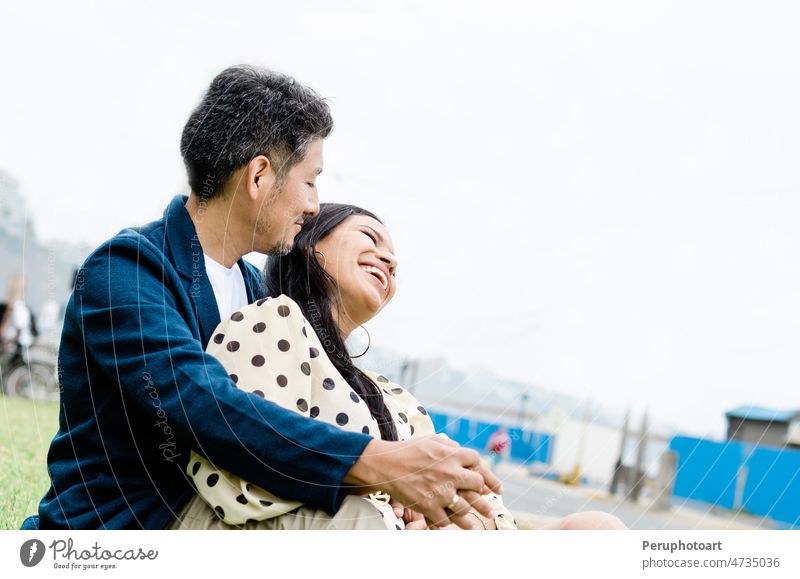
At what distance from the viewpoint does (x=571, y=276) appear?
150 cm

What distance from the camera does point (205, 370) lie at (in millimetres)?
931

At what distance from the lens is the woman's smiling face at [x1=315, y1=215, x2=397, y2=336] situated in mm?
1213

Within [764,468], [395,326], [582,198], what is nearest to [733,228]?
[582,198]

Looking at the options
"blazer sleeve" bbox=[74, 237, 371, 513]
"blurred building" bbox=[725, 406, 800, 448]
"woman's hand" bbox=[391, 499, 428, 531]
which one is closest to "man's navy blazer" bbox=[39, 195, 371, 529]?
"blazer sleeve" bbox=[74, 237, 371, 513]

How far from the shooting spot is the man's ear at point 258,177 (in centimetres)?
112

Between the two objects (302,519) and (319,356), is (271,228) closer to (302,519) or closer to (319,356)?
(319,356)

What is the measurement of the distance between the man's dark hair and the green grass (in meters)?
0.68

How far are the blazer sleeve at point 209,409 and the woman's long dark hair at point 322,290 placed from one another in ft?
0.70

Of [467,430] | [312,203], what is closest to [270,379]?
[312,203]

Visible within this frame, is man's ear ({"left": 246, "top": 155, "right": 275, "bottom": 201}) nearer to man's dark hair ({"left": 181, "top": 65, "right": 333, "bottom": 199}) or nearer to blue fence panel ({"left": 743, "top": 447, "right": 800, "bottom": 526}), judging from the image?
man's dark hair ({"left": 181, "top": 65, "right": 333, "bottom": 199})

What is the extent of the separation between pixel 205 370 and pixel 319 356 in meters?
0.14

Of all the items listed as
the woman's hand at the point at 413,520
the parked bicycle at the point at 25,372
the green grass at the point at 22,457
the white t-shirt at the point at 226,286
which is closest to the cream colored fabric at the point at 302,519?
the woman's hand at the point at 413,520

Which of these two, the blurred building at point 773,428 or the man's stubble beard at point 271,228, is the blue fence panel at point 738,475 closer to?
the blurred building at point 773,428

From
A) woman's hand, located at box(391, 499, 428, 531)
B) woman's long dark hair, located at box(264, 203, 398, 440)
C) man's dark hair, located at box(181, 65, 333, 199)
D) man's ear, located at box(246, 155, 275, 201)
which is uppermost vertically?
man's dark hair, located at box(181, 65, 333, 199)
